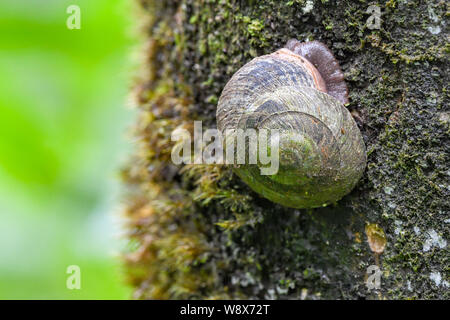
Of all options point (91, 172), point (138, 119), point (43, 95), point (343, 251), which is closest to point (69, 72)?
A: point (43, 95)

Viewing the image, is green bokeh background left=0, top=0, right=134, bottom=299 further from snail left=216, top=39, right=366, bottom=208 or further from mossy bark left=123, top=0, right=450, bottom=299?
snail left=216, top=39, right=366, bottom=208

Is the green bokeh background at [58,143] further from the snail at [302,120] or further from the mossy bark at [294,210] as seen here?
the snail at [302,120]

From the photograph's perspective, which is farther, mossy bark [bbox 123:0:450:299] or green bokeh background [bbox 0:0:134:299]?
green bokeh background [bbox 0:0:134:299]

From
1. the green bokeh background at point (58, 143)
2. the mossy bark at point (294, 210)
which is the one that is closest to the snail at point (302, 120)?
the mossy bark at point (294, 210)

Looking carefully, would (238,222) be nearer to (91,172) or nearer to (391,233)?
(391,233)

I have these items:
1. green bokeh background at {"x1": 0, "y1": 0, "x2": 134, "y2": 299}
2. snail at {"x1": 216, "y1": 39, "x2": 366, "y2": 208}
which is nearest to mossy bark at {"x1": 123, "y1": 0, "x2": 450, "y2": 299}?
snail at {"x1": 216, "y1": 39, "x2": 366, "y2": 208}

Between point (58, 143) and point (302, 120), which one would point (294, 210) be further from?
point (58, 143)
